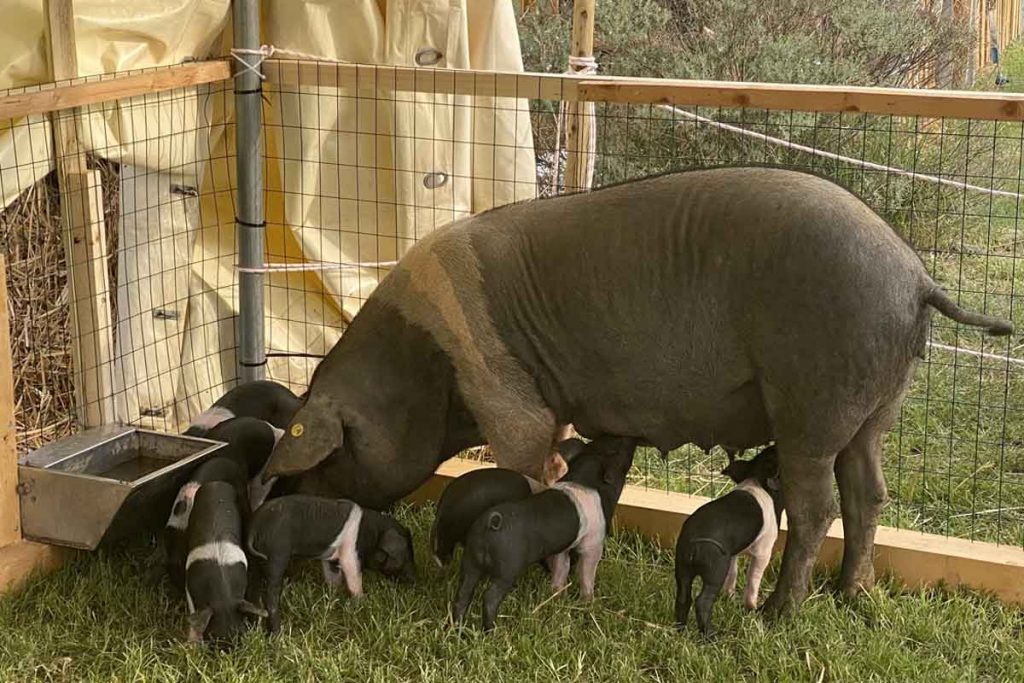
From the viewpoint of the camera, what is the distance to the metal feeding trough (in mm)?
4102

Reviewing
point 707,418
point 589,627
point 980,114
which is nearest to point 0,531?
point 589,627

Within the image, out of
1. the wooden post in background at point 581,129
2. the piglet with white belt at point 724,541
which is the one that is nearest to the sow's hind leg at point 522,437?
the piglet with white belt at point 724,541

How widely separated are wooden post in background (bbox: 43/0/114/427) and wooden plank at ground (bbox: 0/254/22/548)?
65 cm

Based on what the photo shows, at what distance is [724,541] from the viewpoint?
3.79 meters

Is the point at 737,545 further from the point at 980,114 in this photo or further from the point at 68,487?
the point at 68,487

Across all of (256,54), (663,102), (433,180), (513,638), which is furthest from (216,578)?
(433,180)

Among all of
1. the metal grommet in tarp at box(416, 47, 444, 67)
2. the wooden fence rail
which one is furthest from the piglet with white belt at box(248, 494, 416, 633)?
the metal grommet in tarp at box(416, 47, 444, 67)

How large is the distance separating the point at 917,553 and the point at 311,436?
1873 millimetres

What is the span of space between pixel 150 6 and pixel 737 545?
276cm

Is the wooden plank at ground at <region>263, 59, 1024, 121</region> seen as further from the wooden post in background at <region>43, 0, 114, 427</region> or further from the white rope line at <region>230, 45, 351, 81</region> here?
the wooden post in background at <region>43, 0, 114, 427</region>

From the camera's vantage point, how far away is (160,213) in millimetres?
5191

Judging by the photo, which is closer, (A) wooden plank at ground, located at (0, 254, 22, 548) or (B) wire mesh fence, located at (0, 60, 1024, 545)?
(A) wooden plank at ground, located at (0, 254, 22, 548)

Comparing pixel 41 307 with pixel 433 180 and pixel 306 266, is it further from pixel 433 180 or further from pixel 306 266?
pixel 433 180

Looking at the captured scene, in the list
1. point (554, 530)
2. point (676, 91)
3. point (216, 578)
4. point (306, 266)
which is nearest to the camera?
point (216, 578)
